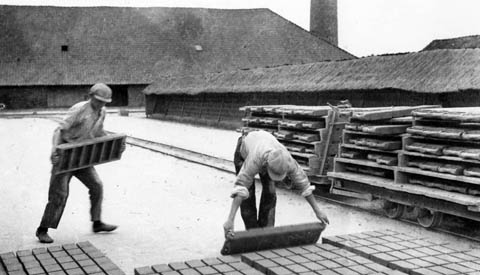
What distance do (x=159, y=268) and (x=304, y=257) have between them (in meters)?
1.41

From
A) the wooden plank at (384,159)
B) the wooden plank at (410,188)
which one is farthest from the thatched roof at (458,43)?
the wooden plank at (384,159)

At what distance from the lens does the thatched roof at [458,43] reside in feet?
111

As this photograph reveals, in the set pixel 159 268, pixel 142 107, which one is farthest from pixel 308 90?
pixel 142 107

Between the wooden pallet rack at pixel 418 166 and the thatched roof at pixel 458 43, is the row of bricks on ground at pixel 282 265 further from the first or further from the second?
the thatched roof at pixel 458 43

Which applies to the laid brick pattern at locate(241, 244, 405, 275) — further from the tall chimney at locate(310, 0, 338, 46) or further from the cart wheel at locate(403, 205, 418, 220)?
the tall chimney at locate(310, 0, 338, 46)

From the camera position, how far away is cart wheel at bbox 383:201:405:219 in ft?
29.3

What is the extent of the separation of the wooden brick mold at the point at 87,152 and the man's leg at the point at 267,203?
80.8 inches

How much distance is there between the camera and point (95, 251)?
648 cm

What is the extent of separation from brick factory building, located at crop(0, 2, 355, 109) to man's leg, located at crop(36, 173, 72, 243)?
38478 millimetres

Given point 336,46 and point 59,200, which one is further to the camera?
point 336,46

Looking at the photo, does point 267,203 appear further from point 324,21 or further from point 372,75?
point 324,21

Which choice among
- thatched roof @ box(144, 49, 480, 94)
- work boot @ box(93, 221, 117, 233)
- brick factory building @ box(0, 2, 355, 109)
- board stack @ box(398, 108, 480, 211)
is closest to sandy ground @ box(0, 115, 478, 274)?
work boot @ box(93, 221, 117, 233)

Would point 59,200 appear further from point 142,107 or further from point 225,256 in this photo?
point 142,107

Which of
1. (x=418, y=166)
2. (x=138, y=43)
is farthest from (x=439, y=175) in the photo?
(x=138, y=43)
